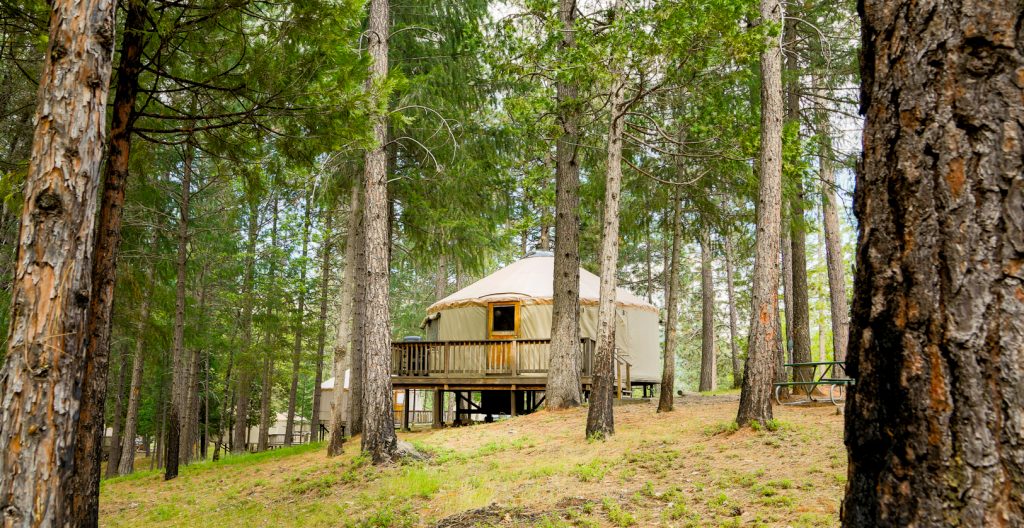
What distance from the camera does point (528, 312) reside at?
15.3m

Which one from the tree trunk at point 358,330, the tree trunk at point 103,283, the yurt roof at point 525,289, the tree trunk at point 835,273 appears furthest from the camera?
the yurt roof at point 525,289

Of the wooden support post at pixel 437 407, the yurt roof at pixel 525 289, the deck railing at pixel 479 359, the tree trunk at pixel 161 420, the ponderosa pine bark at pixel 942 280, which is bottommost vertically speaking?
the tree trunk at pixel 161 420

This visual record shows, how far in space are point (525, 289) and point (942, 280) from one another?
46.5 feet

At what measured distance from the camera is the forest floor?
503 centimetres

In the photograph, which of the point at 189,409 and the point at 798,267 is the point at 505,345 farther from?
the point at 189,409

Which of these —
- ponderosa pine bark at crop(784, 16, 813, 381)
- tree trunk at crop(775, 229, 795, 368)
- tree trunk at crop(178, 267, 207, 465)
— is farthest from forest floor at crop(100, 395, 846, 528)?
tree trunk at crop(178, 267, 207, 465)

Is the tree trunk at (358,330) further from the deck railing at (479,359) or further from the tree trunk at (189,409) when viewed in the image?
the tree trunk at (189,409)

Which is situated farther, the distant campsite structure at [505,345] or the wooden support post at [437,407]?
the wooden support post at [437,407]

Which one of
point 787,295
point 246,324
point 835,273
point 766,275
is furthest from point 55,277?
point 246,324

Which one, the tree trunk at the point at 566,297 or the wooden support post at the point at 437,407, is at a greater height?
the tree trunk at the point at 566,297

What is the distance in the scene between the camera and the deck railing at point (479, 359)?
12.8 m

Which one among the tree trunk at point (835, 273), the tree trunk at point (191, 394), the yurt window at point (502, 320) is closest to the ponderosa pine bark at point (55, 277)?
the yurt window at point (502, 320)

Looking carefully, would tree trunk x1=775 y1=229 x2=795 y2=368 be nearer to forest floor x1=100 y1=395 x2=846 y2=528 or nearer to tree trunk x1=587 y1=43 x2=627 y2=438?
forest floor x1=100 y1=395 x2=846 y2=528

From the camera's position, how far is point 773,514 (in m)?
4.54
